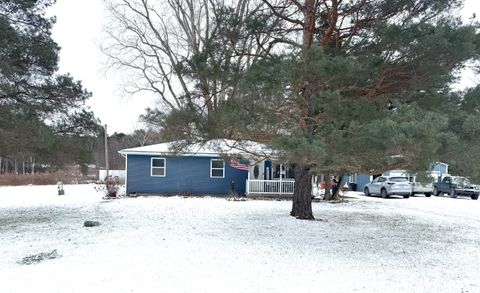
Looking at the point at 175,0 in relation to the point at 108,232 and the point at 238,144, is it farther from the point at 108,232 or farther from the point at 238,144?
the point at 108,232

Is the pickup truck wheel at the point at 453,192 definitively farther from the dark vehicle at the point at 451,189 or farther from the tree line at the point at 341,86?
the tree line at the point at 341,86

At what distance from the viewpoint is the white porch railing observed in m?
19.1

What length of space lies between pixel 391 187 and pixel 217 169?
10.3 m

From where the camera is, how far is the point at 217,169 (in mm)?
20016

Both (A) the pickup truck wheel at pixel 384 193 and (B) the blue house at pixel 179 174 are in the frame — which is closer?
(B) the blue house at pixel 179 174

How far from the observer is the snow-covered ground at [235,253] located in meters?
5.24

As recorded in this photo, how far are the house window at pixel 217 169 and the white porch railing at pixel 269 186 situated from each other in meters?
1.73

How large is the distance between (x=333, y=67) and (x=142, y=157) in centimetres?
1482

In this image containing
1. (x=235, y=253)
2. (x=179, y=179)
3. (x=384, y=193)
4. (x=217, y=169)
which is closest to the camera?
(x=235, y=253)

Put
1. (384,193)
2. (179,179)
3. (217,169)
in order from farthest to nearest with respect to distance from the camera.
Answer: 1. (384,193)
2. (217,169)
3. (179,179)

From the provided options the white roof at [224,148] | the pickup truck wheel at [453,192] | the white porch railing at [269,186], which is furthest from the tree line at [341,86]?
the pickup truck wheel at [453,192]

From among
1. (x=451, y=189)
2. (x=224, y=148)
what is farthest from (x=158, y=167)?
(x=451, y=189)

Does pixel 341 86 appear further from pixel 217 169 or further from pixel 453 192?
pixel 453 192

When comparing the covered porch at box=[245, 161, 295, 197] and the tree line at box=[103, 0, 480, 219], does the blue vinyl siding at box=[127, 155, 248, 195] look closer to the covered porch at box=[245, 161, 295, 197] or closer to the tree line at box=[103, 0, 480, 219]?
the covered porch at box=[245, 161, 295, 197]
